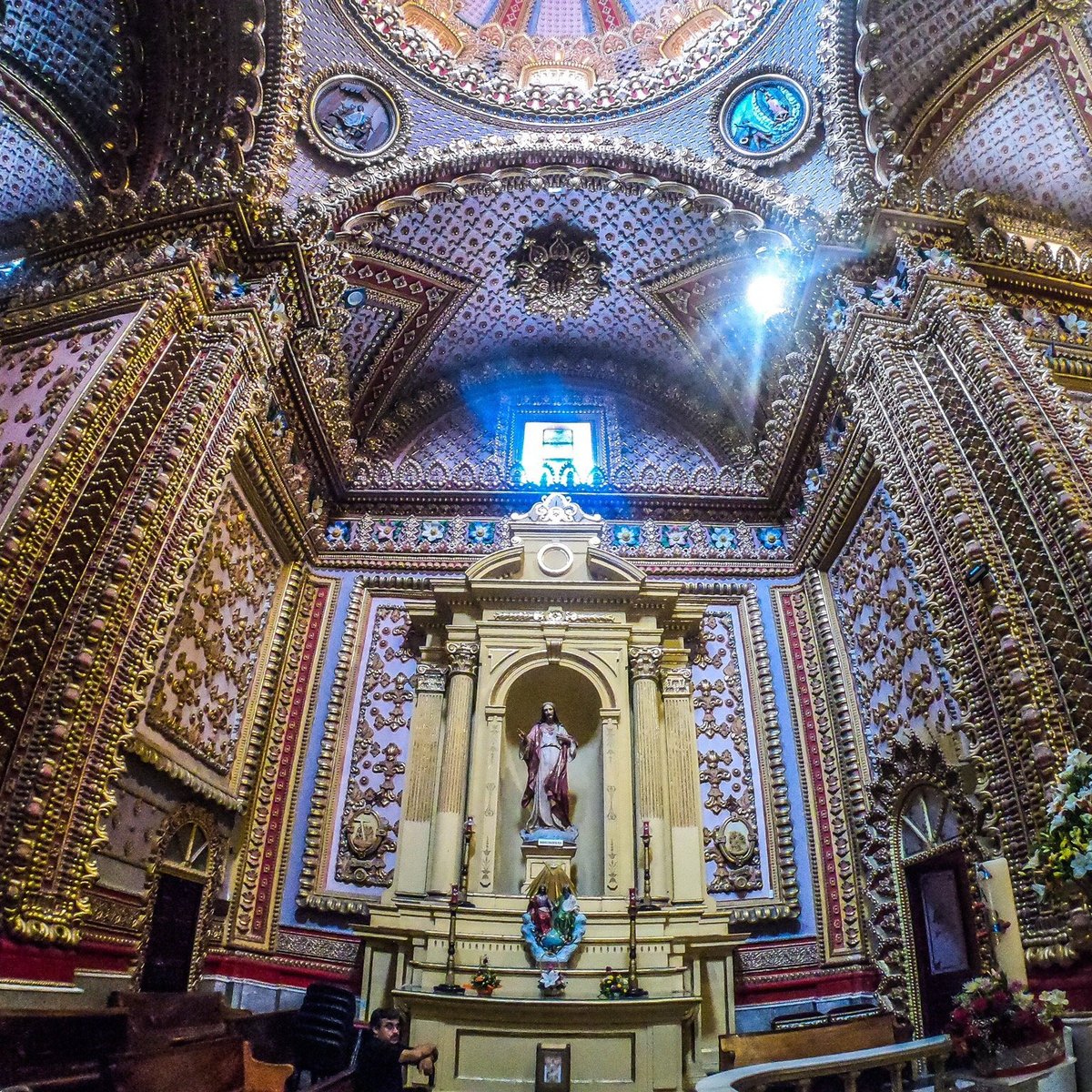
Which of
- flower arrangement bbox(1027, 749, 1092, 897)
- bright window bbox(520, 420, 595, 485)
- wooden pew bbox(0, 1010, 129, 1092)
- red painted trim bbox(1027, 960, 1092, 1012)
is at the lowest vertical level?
wooden pew bbox(0, 1010, 129, 1092)

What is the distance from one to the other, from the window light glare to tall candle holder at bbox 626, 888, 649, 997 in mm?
7188

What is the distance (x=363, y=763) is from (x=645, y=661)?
3.55 metres

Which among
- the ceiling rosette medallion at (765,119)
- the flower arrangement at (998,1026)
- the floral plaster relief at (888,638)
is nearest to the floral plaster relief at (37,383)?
the flower arrangement at (998,1026)

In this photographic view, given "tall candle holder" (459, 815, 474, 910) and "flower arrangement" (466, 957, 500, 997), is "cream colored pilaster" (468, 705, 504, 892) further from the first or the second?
"flower arrangement" (466, 957, 500, 997)

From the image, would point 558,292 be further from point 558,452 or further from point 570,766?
point 570,766

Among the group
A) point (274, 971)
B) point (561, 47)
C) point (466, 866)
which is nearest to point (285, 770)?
point (274, 971)

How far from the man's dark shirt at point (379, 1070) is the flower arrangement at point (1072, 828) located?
13.5 feet

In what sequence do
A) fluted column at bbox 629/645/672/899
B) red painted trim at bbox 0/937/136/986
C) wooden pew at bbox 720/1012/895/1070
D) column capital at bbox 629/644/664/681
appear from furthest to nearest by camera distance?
1. column capital at bbox 629/644/664/681
2. fluted column at bbox 629/645/672/899
3. wooden pew at bbox 720/1012/895/1070
4. red painted trim at bbox 0/937/136/986

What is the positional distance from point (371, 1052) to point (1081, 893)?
4629 mm

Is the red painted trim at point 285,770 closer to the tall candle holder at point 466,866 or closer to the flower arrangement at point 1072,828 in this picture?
the tall candle holder at point 466,866

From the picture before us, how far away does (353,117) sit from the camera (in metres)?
10.2

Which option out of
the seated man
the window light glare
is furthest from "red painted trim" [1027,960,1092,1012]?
the window light glare

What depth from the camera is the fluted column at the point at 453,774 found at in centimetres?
816

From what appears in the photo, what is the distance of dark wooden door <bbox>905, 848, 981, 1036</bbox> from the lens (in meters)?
7.14
